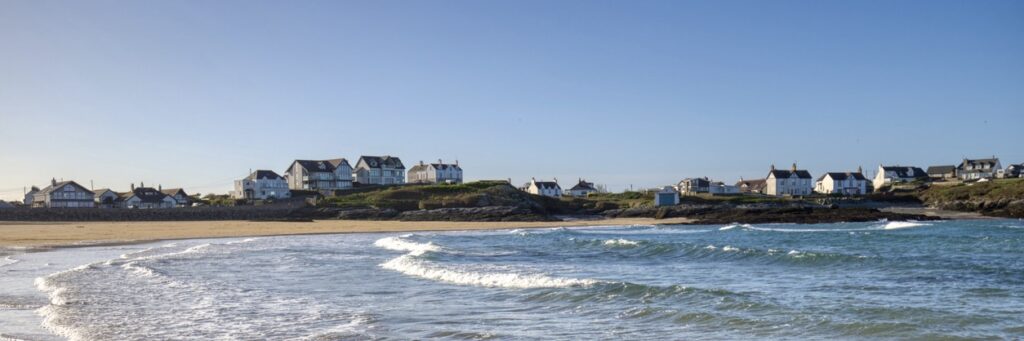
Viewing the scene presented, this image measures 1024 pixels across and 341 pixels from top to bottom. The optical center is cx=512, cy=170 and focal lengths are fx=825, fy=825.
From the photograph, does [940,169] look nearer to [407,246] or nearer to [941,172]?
[941,172]

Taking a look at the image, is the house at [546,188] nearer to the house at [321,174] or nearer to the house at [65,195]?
the house at [321,174]

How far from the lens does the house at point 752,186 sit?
375ft

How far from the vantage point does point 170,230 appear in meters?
51.1

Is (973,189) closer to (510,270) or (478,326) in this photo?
(510,270)

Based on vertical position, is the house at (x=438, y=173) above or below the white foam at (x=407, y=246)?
above

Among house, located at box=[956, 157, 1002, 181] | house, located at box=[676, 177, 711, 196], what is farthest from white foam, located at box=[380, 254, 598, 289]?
house, located at box=[956, 157, 1002, 181]

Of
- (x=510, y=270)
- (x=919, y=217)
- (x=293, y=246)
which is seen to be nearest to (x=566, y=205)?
(x=919, y=217)

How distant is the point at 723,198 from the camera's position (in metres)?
85.1

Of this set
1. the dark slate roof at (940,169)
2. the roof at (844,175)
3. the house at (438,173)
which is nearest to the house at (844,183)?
the roof at (844,175)

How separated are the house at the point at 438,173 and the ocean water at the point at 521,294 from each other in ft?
248

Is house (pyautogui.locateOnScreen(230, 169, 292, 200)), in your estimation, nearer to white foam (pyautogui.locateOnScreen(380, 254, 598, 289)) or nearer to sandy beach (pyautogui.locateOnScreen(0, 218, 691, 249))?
sandy beach (pyautogui.locateOnScreen(0, 218, 691, 249))

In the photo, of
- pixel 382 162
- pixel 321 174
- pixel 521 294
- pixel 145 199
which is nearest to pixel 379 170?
pixel 382 162

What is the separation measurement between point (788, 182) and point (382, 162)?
173ft

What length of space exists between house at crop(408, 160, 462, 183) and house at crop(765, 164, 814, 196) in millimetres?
40915
